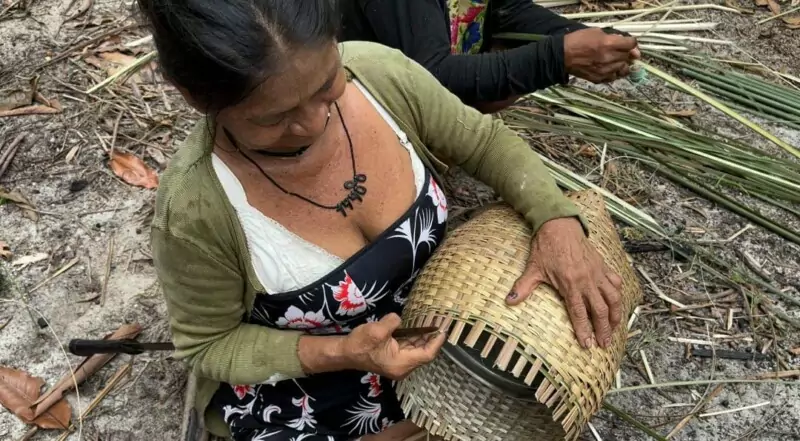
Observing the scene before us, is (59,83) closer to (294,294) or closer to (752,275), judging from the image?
(294,294)

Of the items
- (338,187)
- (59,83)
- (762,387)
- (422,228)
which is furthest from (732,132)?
(59,83)

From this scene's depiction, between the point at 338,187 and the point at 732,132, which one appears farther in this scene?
the point at 732,132

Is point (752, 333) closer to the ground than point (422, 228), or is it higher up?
closer to the ground

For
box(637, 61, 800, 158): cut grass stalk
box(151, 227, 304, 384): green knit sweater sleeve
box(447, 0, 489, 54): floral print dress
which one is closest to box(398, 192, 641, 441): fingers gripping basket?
box(151, 227, 304, 384): green knit sweater sleeve

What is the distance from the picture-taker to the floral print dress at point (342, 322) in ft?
4.51

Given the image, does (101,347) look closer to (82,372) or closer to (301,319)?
(82,372)

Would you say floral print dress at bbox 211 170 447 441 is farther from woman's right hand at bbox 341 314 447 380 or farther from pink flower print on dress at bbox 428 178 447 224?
woman's right hand at bbox 341 314 447 380

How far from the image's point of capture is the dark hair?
0.95m

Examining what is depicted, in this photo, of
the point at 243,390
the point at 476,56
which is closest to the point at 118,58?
the point at 476,56

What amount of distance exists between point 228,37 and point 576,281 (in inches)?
29.8

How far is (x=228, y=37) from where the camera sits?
3.12 ft

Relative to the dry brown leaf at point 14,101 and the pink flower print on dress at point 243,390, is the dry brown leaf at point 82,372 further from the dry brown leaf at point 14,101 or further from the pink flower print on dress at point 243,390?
the dry brown leaf at point 14,101

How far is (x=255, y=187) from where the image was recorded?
1.27m

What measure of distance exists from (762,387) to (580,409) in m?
0.98
